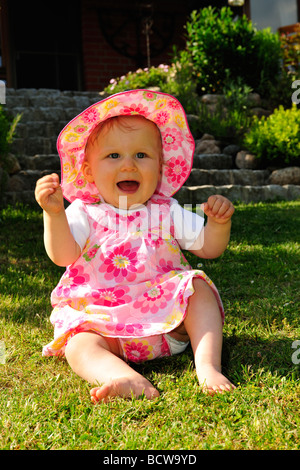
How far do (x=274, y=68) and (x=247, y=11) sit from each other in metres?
4.06

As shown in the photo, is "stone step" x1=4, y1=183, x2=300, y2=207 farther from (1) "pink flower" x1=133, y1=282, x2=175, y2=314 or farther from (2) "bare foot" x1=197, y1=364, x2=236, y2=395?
(2) "bare foot" x1=197, y1=364, x2=236, y2=395

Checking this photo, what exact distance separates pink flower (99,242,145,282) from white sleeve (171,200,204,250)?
0.23 meters

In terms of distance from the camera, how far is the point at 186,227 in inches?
86.6

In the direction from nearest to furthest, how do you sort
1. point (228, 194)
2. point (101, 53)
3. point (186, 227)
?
point (186, 227)
point (228, 194)
point (101, 53)

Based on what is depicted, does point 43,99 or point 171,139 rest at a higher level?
point 43,99

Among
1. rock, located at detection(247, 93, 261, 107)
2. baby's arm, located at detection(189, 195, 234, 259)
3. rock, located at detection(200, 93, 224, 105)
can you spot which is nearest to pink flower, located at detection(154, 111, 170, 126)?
baby's arm, located at detection(189, 195, 234, 259)

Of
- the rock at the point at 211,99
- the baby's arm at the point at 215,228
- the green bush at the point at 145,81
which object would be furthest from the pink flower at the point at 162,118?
the green bush at the point at 145,81

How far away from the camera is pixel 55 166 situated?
20.0 ft

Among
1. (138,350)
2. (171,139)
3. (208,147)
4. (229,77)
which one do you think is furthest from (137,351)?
(229,77)

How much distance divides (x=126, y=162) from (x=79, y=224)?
34 centimetres

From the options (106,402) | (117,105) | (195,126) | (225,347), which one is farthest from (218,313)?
(195,126)

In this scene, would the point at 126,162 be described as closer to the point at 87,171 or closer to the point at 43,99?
the point at 87,171

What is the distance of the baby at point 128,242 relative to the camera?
6.26ft

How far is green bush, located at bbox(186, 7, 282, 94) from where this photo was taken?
328 inches
